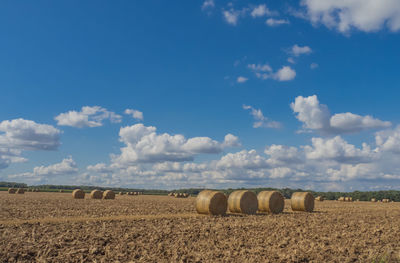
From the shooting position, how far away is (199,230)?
1373 cm

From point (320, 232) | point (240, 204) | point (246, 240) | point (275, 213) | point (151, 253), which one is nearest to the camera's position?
point (151, 253)

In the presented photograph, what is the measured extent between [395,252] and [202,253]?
5891mm

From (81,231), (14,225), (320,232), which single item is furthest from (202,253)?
(14,225)

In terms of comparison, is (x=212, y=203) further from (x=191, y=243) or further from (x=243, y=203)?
(x=191, y=243)

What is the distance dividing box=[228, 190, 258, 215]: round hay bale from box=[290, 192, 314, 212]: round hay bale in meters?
4.91

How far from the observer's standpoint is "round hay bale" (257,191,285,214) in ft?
76.3

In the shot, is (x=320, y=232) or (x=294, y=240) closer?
(x=294, y=240)

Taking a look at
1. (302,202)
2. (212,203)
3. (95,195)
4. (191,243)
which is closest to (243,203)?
(212,203)

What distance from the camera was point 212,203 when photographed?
2048 cm

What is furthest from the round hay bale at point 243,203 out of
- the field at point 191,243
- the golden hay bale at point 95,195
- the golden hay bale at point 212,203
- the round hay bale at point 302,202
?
the golden hay bale at point 95,195

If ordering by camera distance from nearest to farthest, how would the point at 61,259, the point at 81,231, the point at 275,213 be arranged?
the point at 61,259 < the point at 81,231 < the point at 275,213

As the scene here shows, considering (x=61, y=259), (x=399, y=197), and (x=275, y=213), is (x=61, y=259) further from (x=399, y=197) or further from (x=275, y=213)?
(x=399, y=197)

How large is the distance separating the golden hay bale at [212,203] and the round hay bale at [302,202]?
24.4 ft

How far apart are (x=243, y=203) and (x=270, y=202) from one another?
2.44 meters
